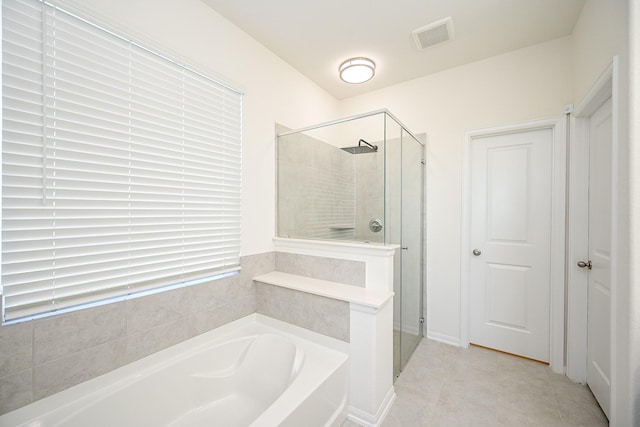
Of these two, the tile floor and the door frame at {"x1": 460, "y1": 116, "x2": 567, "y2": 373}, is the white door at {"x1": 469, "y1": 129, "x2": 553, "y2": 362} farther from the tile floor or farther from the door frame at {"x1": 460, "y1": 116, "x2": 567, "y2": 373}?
the tile floor

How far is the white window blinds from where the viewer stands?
42.5 inches

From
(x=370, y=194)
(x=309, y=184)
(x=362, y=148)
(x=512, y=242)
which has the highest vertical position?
(x=362, y=148)

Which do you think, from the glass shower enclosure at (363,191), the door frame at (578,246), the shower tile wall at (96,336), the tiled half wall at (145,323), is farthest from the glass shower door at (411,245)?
the shower tile wall at (96,336)

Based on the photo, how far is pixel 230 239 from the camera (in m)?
1.94

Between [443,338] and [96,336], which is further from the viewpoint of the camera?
[443,338]

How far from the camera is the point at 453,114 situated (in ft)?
8.27

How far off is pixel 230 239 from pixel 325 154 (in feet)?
3.61

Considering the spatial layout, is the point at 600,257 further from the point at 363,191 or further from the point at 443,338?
the point at 363,191

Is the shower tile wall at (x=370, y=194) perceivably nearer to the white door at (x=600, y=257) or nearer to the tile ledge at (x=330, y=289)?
the tile ledge at (x=330, y=289)

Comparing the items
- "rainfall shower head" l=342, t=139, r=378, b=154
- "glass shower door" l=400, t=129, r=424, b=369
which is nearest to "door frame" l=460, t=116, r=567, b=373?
"glass shower door" l=400, t=129, r=424, b=369

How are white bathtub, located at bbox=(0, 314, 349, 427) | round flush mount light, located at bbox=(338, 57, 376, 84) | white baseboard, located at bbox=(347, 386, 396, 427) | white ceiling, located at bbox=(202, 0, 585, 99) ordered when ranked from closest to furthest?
white bathtub, located at bbox=(0, 314, 349, 427), white baseboard, located at bbox=(347, 386, 396, 427), white ceiling, located at bbox=(202, 0, 585, 99), round flush mount light, located at bbox=(338, 57, 376, 84)

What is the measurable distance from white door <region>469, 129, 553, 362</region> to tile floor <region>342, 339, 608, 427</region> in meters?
0.23

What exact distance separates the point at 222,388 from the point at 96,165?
1.51 metres

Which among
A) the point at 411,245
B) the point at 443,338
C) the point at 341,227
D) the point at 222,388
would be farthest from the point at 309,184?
the point at 443,338
